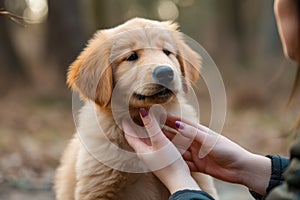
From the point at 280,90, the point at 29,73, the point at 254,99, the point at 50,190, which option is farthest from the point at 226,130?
the point at 29,73

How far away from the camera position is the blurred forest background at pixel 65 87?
6688 millimetres

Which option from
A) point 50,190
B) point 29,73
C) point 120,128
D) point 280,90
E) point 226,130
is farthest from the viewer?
point 29,73

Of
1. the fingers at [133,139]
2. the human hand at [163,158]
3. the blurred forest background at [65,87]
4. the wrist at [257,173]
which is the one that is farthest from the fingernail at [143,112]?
the blurred forest background at [65,87]

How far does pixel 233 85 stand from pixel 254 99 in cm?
113

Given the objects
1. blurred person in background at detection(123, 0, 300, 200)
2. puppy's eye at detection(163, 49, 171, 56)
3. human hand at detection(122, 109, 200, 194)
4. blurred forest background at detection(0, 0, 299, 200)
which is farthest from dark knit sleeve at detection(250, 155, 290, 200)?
blurred forest background at detection(0, 0, 299, 200)

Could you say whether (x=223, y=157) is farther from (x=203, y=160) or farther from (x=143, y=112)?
(x=143, y=112)

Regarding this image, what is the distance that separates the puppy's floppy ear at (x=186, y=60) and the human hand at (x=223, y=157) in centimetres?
34

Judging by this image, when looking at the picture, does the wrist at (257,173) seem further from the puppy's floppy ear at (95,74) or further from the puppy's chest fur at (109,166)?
the puppy's floppy ear at (95,74)

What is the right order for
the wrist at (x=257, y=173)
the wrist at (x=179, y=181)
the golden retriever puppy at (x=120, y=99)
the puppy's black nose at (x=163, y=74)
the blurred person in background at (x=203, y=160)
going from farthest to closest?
the golden retriever puppy at (x=120, y=99) < the wrist at (x=257, y=173) < the puppy's black nose at (x=163, y=74) < the blurred person in background at (x=203, y=160) < the wrist at (x=179, y=181)

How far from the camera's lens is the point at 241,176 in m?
3.03

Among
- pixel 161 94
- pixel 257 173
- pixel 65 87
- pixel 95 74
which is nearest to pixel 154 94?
pixel 161 94

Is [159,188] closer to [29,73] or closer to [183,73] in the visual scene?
[183,73]

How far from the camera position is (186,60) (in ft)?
11.1

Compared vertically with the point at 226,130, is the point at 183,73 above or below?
above
